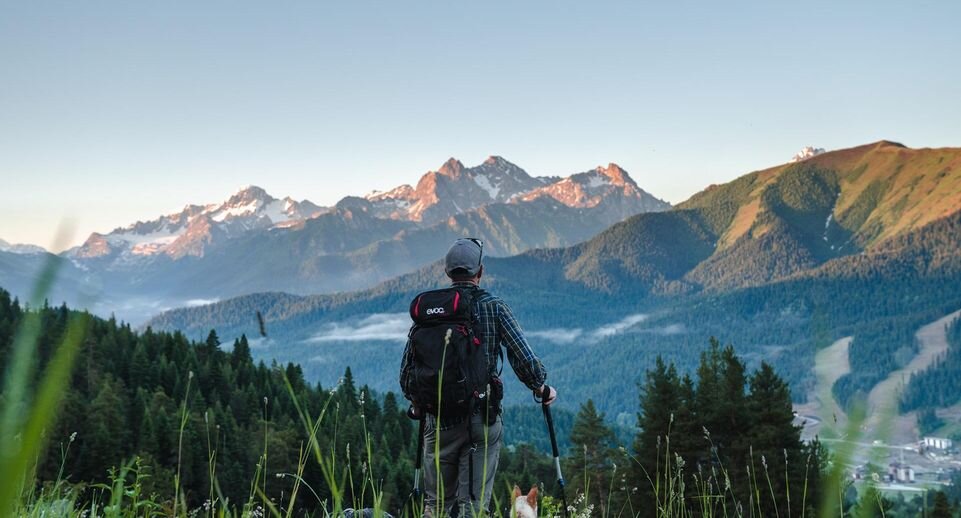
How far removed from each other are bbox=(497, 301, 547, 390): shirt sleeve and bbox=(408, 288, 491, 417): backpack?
48 centimetres

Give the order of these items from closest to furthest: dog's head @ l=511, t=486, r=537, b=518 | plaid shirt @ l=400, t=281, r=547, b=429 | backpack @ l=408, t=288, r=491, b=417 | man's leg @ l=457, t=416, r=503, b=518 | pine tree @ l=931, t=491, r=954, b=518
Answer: dog's head @ l=511, t=486, r=537, b=518, backpack @ l=408, t=288, r=491, b=417, man's leg @ l=457, t=416, r=503, b=518, plaid shirt @ l=400, t=281, r=547, b=429, pine tree @ l=931, t=491, r=954, b=518

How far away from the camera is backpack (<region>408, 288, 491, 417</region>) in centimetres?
741

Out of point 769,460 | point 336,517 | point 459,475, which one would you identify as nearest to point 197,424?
point 769,460

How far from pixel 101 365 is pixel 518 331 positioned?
310ft

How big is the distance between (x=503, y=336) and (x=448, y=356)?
0.92 m

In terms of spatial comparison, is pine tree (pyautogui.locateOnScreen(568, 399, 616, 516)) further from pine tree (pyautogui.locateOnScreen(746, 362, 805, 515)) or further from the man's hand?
the man's hand

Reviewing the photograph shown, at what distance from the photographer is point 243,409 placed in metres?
92.3

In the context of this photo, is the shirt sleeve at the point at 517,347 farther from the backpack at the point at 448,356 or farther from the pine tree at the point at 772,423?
the pine tree at the point at 772,423

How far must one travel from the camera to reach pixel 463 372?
7.41 m

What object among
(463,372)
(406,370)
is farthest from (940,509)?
(463,372)

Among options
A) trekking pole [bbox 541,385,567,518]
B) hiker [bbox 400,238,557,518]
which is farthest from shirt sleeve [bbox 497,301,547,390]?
trekking pole [bbox 541,385,567,518]

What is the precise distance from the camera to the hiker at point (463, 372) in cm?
746

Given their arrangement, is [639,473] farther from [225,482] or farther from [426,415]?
[225,482]

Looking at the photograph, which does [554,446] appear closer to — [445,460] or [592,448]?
[445,460]
